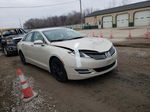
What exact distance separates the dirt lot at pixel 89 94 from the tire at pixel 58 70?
0.56 feet

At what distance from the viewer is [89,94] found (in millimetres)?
2896

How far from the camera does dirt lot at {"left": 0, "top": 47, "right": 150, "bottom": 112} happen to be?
2.46 m

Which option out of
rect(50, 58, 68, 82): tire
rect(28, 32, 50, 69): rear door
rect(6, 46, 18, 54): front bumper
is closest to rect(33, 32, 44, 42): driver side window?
rect(28, 32, 50, 69): rear door

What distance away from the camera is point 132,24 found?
29.1 meters

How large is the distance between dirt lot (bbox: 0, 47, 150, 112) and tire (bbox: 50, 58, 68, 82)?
0.17 m

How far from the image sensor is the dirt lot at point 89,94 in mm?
2457

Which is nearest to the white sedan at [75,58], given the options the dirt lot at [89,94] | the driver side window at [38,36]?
the driver side window at [38,36]

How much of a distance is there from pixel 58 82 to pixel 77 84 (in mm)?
600

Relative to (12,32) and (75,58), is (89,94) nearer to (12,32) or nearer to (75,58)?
(75,58)

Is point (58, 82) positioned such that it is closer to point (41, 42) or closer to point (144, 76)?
point (41, 42)

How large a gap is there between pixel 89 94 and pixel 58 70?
1.14m

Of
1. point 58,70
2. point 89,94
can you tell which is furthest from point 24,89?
point 89,94

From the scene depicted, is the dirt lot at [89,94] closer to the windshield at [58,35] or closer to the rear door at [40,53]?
the rear door at [40,53]

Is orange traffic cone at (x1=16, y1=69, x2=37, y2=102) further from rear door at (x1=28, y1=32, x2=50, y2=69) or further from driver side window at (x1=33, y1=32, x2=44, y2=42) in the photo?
driver side window at (x1=33, y1=32, x2=44, y2=42)
